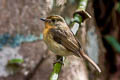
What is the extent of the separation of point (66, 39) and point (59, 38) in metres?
0.08

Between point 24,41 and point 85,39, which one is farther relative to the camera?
point 85,39

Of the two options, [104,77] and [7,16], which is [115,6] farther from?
[7,16]

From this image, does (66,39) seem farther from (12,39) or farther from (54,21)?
(12,39)

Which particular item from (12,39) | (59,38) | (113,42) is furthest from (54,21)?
(113,42)

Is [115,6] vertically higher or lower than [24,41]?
higher

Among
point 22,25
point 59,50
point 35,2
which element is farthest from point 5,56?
point 59,50

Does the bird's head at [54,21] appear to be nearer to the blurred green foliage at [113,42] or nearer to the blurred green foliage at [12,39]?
the blurred green foliage at [12,39]

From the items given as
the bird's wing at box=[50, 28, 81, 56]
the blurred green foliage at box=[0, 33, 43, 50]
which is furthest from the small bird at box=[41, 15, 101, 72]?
the blurred green foliage at box=[0, 33, 43, 50]

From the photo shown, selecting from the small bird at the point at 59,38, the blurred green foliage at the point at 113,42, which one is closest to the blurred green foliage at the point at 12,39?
the small bird at the point at 59,38

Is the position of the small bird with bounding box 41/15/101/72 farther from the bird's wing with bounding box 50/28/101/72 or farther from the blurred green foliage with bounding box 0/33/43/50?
the blurred green foliage with bounding box 0/33/43/50

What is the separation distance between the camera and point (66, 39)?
337cm

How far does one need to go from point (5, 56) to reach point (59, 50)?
1.15 meters

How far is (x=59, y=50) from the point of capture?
3.24 meters

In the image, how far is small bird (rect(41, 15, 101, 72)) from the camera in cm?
326
